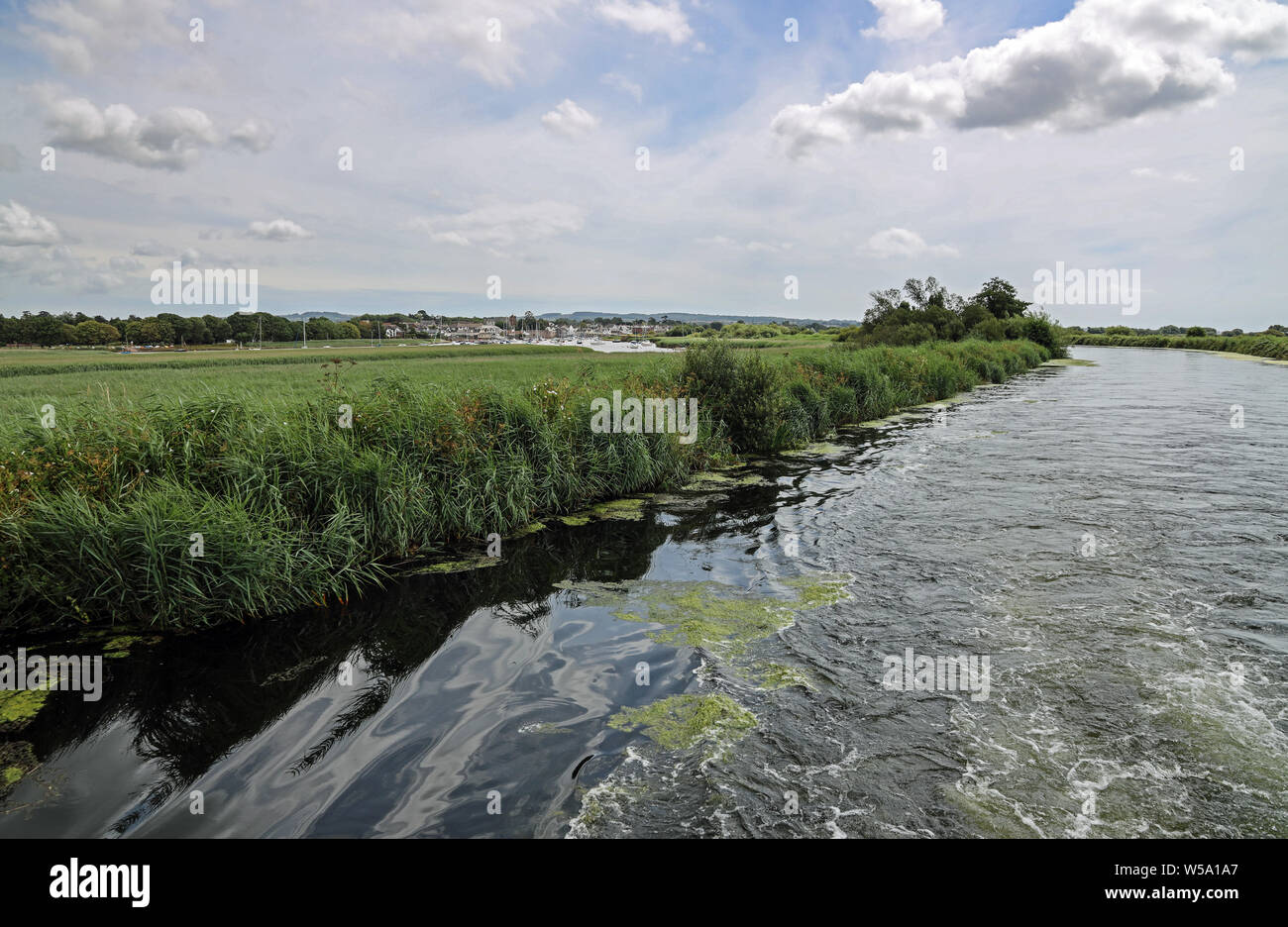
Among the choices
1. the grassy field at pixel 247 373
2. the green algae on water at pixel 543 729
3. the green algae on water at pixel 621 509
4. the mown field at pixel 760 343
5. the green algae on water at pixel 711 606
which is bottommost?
the green algae on water at pixel 543 729

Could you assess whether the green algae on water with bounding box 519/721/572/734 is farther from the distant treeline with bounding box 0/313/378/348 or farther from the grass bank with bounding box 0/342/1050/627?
the distant treeline with bounding box 0/313/378/348

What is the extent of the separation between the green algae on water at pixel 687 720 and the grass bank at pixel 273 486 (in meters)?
4.07

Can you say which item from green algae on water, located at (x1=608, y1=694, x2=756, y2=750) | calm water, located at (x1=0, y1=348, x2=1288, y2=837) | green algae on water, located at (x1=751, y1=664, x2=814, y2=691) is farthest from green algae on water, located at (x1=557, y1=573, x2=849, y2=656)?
green algae on water, located at (x1=608, y1=694, x2=756, y2=750)

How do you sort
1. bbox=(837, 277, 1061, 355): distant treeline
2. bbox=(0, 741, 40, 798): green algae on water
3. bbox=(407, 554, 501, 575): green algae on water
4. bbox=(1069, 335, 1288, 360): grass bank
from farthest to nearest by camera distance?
bbox=(1069, 335, 1288, 360): grass bank
bbox=(837, 277, 1061, 355): distant treeline
bbox=(407, 554, 501, 575): green algae on water
bbox=(0, 741, 40, 798): green algae on water

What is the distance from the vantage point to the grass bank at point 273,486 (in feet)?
20.0

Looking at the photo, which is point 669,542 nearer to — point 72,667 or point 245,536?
point 245,536

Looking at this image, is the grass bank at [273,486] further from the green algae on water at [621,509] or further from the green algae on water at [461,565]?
the green algae on water at [461,565]

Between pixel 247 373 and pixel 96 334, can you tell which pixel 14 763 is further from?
pixel 96 334

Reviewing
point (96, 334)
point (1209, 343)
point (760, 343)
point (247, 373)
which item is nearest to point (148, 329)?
point (96, 334)

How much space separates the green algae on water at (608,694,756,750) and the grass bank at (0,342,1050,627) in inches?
160

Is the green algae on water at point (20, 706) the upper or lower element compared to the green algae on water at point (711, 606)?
lower

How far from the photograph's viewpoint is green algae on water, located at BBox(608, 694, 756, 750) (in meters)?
4.74

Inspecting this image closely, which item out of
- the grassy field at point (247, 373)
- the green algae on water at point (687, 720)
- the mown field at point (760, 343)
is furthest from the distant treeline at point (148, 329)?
the green algae on water at point (687, 720)
